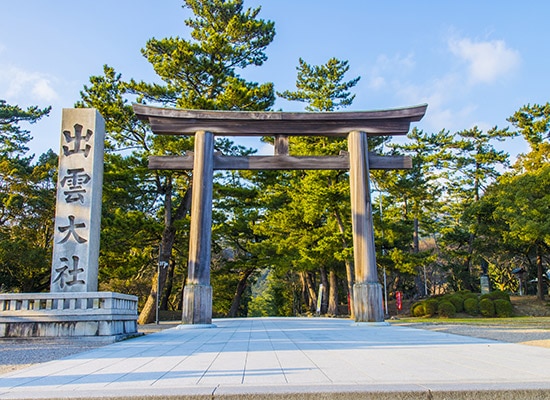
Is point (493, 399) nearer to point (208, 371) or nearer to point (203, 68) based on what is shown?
point (208, 371)

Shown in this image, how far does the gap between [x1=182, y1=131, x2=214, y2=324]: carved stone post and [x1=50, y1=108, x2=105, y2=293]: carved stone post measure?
2996mm

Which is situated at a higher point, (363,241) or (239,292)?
(363,241)

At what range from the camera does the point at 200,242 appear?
36.8 feet

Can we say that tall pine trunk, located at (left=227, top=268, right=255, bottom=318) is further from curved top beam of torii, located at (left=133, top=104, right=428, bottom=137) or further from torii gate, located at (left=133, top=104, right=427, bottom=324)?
curved top beam of torii, located at (left=133, top=104, right=428, bottom=137)

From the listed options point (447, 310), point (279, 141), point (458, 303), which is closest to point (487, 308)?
point (458, 303)

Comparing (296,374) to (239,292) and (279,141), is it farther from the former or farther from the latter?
(239,292)

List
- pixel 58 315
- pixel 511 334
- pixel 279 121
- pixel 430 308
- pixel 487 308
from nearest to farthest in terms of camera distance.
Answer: pixel 58 315, pixel 511 334, pixel 279 121, pixel 487 308, pixel 430 308

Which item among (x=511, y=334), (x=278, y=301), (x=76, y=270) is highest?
(x=76, y=270)

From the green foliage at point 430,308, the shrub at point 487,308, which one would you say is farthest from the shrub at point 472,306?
the green foliage at point 430,308

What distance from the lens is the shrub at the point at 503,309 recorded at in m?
22.5

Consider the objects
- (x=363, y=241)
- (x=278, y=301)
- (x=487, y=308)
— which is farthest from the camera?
(x=278, y=301)

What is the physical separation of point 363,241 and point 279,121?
3.95 m

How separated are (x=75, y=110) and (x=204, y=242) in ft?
14.3

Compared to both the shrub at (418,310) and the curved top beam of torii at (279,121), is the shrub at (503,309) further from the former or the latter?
the curved top beam of torii at (279,121)
